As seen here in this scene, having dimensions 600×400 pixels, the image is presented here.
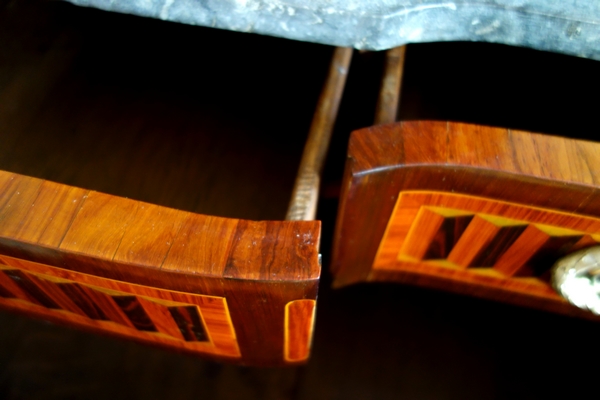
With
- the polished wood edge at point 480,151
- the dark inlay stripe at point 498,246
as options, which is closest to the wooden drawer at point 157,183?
the polished wood edge at point 480,151

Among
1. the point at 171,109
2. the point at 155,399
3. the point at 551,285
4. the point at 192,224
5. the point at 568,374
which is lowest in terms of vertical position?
the point at 568,374

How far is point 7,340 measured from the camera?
0.77 metres

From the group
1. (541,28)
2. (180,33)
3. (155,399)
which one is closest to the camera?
(541,28)

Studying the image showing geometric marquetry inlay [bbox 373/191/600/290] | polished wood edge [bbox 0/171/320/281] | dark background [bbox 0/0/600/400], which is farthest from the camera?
dark background [bbox 0/0/600/400]

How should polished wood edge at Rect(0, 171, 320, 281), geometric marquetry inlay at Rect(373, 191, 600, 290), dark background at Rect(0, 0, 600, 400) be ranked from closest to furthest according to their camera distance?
1. polished wood edge at Rect(0, 171, 320, 281)
2. geometric marquetry inlay at Rect(373, 191, 600, 290)
3. dark background at Rect(0, 0, 600, 400)

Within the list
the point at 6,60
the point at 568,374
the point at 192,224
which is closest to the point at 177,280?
the point at 192,224

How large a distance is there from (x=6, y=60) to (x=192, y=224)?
0.55 metres

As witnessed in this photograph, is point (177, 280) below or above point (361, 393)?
above

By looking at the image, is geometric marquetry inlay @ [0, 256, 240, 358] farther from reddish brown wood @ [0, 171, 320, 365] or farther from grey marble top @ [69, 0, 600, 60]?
grey marble top @ [69, 0, 600, 60]

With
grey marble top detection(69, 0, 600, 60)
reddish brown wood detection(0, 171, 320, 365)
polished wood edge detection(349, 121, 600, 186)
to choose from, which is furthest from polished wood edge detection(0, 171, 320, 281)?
grey marble top detection(69, 0, 600, 60)

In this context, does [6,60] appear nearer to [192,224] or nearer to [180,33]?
[180,33]

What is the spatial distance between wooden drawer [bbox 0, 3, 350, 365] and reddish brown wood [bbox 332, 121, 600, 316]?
3.9 inches

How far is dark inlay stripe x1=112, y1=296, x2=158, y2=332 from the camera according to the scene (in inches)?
18.8

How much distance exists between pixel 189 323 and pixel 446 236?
306 mm
